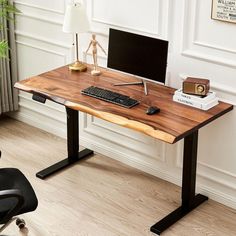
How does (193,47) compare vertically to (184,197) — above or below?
above

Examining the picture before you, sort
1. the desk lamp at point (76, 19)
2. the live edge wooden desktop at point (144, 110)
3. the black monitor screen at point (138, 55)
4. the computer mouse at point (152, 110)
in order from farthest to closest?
the desk lamp at point (76, 19) < the black monitor screen at point (138, 55) < the computer mouse at point (152, 110) < the live edge wooden desktop at point (144, 110)

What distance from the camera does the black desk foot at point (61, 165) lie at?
13.5ft

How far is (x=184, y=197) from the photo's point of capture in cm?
367

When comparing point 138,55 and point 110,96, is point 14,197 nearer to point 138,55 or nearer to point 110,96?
point 110,96

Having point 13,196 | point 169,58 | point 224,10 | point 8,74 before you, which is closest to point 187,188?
point 169,58

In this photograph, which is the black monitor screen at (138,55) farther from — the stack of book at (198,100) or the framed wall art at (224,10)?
the framed wall art at (224,10)

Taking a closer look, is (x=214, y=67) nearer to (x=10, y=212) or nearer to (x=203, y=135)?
(x=203, y=135)

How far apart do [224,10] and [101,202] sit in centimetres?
148

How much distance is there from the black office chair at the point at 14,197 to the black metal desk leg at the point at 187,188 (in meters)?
0.87

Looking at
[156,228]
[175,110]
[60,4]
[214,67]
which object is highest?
[60,4]

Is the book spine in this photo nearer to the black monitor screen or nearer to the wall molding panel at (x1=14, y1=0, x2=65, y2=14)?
the black monitor screen

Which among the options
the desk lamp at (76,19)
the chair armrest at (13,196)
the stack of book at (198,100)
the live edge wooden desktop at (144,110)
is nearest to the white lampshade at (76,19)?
the desk lamp at (76,19)

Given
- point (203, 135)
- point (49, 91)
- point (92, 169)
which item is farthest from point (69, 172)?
point (203, 135)

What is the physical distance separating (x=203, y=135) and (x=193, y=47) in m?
0.59
